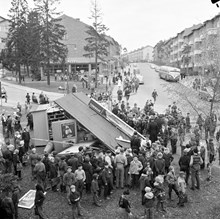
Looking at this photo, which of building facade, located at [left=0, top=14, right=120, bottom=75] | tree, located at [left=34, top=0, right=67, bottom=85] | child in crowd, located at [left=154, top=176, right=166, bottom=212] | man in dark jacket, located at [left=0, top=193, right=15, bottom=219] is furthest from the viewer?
building facade, located at [left=0, top=14, right=120, bottom=75]

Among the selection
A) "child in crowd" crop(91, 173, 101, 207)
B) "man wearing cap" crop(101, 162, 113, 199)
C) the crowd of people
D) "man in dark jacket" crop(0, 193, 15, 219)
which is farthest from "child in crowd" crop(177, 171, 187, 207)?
"man in dark jacket" crop(0, 193, 15, 219)

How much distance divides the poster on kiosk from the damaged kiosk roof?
677 millimetres

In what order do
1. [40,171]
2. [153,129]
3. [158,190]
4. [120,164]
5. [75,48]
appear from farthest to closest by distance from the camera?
[75,48] < [153,129] < [120,164] < [40,171] < [158,190]

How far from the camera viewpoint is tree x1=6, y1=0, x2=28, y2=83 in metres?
43.0

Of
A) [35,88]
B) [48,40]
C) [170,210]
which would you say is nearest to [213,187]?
[170,210]

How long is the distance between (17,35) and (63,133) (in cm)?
3275

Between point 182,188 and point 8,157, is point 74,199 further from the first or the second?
point 8,157

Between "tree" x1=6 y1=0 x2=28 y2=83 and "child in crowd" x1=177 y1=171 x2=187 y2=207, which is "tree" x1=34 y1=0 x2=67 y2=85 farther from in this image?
"child in crowd" x1=177 y1=171 x2=187 y2=207

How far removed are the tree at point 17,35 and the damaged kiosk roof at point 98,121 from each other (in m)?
29.2

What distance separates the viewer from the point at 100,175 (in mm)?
10312

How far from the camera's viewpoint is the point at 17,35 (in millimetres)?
43062

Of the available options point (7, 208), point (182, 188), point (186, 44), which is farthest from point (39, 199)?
point (186, 44)

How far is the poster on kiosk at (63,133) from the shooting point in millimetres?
15141

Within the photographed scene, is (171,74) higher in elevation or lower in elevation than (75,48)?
lower
